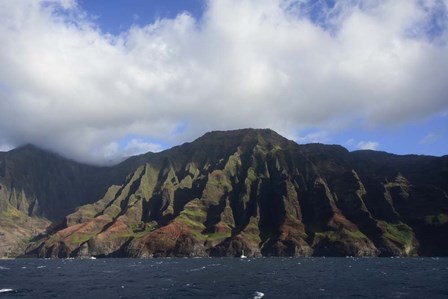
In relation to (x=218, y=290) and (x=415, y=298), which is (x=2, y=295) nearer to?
(x=218, y=290)

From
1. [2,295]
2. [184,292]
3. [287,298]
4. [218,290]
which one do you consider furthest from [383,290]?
[2,295]

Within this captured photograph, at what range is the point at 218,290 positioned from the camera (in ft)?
394

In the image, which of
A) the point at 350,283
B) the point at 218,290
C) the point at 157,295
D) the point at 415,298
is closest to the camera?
the point at 415,298

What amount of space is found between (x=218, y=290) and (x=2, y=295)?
162 ft

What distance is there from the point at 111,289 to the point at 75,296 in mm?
14655

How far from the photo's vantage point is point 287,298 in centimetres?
10425

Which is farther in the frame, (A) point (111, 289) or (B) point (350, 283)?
(B) point (350, 283)

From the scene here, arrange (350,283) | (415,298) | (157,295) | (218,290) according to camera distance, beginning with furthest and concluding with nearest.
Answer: (350,283), (218,290), (157,295), (415,298)

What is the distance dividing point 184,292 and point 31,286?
4833cm

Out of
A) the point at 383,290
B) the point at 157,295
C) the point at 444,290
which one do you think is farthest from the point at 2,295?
the point at 444,290

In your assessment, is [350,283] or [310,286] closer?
[310,286]

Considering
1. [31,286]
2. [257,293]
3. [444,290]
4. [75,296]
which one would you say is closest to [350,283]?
[444,290]

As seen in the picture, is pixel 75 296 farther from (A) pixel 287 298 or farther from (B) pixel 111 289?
(A) pixel 287 298

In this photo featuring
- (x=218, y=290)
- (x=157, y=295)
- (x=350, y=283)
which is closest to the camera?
(x=157, y=295)
